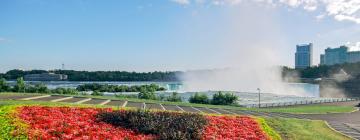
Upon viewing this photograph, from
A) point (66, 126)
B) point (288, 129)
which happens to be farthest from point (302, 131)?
point (66, 126)

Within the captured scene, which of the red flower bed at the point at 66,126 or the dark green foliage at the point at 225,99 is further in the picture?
the dark green foliage at the point at 225,99

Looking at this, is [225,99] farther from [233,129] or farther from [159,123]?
[159,123]

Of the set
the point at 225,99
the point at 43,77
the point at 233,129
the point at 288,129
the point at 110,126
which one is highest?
the point at 43,77

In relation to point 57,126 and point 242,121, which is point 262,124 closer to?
point 242,121

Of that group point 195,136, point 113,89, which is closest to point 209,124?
point 195,136

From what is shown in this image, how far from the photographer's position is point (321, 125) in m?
27.4

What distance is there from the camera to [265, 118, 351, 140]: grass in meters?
21.0

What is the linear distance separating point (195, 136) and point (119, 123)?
362 centimetres

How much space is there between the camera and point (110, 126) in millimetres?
16594

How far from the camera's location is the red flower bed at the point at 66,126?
46.4 ft

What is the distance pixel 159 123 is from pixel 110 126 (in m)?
2.36

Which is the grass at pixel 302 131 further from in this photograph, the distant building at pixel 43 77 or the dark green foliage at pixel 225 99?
the distant building at pixel 43 77

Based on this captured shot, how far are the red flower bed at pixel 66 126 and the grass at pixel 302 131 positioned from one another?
9.13m

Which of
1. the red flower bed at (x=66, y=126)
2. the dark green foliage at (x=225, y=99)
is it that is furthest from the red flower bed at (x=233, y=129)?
the dark green foliage at (x=225, y=99)
